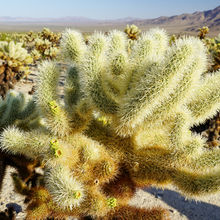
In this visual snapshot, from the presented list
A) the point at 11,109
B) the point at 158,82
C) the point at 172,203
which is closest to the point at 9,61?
the point at 11,109

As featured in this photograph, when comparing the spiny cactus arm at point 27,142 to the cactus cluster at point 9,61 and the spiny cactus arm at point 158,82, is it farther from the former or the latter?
the cactus cluster at point 9,61

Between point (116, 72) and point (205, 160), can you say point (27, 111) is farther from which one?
point (205, 160)

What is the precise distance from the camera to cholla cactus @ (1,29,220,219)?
1396 millimetres

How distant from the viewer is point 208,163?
5.22ft

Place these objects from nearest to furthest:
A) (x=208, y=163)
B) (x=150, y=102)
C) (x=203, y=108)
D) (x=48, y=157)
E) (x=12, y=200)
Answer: (x=150, y=102)
(x=48, y=157)
(x=208, y=163)
(x=203, y=108)
(x=12, y=200)

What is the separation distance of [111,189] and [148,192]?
3.10 metres

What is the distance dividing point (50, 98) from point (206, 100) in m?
1.10

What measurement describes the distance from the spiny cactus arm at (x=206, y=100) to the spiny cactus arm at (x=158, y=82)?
1.42ft

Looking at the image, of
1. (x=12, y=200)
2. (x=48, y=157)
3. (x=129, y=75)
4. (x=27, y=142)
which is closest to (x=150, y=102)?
(x=129, y=75)

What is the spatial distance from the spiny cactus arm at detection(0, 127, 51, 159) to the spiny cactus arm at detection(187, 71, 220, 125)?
1.08m

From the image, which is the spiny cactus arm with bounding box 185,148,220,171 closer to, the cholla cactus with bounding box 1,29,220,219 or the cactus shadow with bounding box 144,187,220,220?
the cholla cactus with bounding box 1,29,220,219

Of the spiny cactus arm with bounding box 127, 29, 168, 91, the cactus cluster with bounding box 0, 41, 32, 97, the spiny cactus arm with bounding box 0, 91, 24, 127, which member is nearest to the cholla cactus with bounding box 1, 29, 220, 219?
the spiny cactus arm with bounding box 127, 29, 168, 91

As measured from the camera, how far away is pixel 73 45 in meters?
1.74

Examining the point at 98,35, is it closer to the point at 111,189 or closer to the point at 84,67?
the point at 84,67
